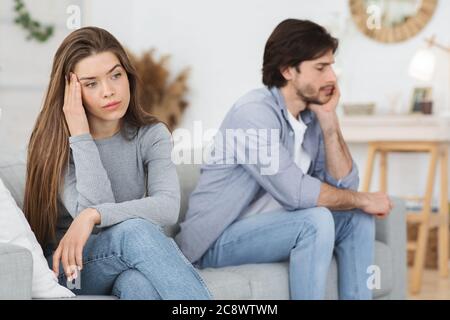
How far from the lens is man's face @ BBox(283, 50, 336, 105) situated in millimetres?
2053

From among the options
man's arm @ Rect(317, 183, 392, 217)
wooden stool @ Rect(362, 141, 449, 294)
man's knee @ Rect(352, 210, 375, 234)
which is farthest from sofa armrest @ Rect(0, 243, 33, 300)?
wooden stool @ Rect(362, 141, 449, 294)

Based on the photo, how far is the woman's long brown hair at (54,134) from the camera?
156 cm

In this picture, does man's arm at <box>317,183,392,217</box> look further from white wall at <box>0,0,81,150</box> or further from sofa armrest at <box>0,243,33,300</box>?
white wall at <box>0,0,81,150</box>

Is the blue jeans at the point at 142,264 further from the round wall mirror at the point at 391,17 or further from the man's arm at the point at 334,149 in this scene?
the round wall mirror at the point at 391,17

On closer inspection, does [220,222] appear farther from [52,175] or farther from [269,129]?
[52,175]

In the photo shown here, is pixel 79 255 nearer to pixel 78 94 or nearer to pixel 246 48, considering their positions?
pixel 78 94

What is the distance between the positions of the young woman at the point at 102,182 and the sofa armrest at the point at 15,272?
0.12 m

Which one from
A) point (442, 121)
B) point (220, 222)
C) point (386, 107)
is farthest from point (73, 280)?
point (386, 107)

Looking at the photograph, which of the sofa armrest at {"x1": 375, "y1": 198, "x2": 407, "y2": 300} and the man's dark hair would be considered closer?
the man's dark hair

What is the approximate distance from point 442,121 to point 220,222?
1.76 metres

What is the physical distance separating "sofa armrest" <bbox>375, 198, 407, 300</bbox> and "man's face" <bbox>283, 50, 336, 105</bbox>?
40 centimetres

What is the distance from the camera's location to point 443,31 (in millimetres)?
3941

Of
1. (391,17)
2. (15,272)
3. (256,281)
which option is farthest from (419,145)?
(15,272)

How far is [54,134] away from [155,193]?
0.22 m
